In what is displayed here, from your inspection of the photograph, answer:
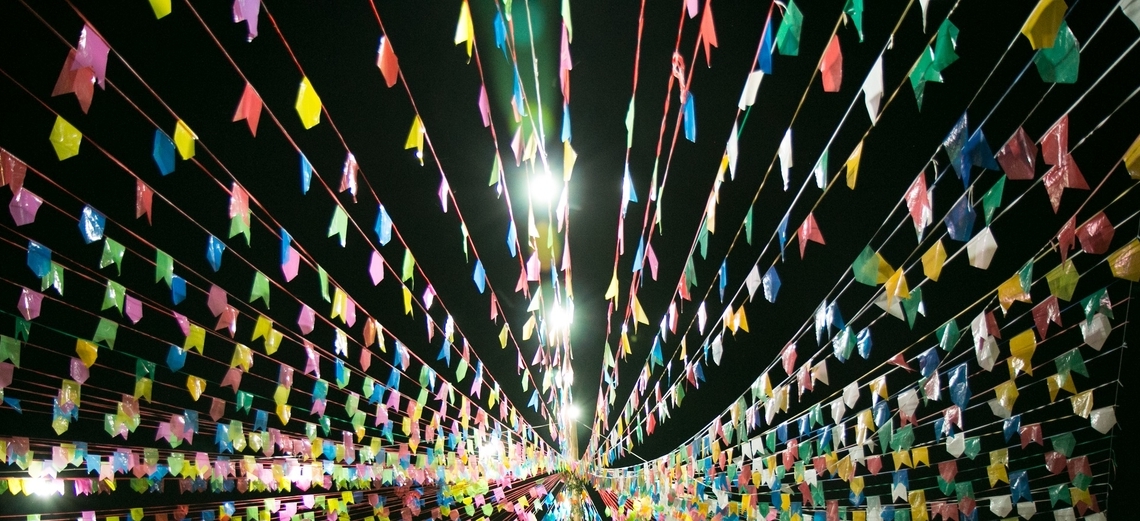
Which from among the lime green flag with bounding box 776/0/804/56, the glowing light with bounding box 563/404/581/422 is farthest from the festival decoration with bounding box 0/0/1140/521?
the glowing light with bounding box 563/404/581/422

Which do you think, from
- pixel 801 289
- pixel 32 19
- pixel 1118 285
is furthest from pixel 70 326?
pixel 1118 285

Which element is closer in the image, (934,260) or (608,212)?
(934,260)

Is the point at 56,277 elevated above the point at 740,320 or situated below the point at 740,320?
above

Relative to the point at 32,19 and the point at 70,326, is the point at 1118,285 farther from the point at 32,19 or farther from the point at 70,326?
the point at 70,326

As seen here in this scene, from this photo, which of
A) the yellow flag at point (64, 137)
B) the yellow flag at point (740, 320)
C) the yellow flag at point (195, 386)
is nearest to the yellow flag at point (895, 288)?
the yellow flag at point (740, 320)

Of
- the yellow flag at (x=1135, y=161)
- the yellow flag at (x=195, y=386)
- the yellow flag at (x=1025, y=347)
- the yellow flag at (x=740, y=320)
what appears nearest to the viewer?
the yellow flag at (x=1135, y=161)

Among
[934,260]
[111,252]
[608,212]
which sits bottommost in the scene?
[934,260]

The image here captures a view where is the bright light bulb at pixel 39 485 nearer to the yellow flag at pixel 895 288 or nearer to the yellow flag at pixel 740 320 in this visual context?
the yellow flag at pixel 740 320

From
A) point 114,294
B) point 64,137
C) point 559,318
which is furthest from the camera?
point 559,318

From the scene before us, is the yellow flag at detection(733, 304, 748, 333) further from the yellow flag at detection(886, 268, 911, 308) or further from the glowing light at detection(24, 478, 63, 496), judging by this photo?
the glowing light at detection(24, 478, 63, 496)

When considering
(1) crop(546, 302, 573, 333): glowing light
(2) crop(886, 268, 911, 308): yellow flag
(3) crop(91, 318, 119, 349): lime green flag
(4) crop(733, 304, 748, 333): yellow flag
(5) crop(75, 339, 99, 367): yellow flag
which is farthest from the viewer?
(1) crop(546, 302, 573, 333): glowing light

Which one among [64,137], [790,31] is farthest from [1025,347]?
[64,137]

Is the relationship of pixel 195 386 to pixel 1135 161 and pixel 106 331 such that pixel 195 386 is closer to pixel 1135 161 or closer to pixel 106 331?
pixel 106 331

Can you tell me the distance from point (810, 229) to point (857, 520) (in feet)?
7.55
